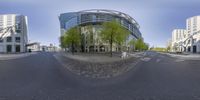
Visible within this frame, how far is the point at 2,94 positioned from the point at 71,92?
7.39 feet

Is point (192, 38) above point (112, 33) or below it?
above

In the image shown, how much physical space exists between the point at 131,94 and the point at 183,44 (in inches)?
4899

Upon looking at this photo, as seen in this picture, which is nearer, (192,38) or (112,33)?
(112,33)

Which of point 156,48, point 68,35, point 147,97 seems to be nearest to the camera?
point 147,97

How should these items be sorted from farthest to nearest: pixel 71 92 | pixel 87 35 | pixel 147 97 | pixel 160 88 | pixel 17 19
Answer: pixel 17 19
pixel 87 35
pixel 160 88
pixel 71 92
pixel 147 97

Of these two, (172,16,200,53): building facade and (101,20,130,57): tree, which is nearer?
(101,20,130,57): tree

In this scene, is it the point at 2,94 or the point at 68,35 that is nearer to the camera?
the point at 2,94

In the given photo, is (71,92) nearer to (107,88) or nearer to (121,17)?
(107,88)

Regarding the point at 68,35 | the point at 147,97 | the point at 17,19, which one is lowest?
the point at 147,97

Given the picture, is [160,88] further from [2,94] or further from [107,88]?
[2,94]

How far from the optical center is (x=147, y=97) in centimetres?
620

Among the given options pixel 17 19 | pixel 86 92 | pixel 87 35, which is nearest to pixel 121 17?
pixel 87 35

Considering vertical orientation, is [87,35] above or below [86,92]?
above

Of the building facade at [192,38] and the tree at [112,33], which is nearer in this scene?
the tree at [112,33]
